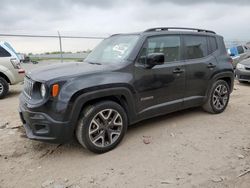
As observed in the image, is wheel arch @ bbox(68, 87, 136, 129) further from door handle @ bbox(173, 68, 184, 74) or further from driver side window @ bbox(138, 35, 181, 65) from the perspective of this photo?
door handle @ bbox(173, 68, 184, 74)

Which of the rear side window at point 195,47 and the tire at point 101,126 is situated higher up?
the rear side window at point 195,47

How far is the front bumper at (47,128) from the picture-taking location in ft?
12.9

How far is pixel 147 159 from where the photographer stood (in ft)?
13.6

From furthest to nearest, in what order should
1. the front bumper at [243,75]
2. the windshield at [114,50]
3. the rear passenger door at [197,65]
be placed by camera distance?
the front bumper at [243,75], the rear passenger door at [197,65], the windshield at [114,50]

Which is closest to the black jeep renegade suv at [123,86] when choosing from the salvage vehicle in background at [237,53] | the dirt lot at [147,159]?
the dirt lot at [147,159]

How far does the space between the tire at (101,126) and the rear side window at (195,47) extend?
200 centimetres

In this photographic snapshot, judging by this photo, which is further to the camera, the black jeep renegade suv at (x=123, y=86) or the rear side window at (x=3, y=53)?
the rear side window at (x=3, y=53)

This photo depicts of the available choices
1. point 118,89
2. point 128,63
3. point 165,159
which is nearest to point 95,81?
point 118,89

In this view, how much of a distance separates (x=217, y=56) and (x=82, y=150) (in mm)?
3467

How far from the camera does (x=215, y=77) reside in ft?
19.7

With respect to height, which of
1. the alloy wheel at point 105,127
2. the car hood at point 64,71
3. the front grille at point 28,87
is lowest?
the alloy wheel at point 105,127

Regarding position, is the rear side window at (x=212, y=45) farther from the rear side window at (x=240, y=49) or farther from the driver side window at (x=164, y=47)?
the rear side window at (x=240, y=49)

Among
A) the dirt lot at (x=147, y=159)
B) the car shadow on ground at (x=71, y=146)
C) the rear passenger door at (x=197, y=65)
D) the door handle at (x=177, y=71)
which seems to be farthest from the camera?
the rear passenger door at (x=197, y=65)

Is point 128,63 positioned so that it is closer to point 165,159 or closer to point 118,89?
point 118,89
